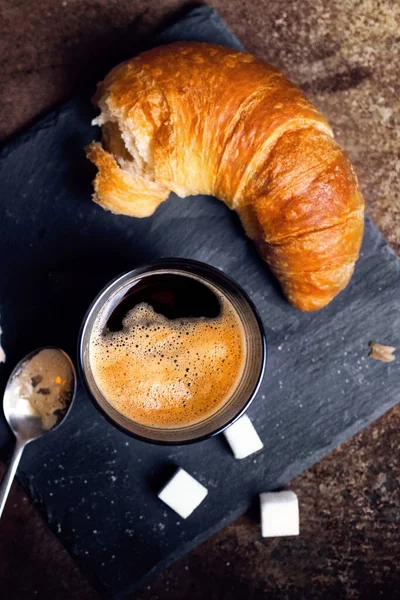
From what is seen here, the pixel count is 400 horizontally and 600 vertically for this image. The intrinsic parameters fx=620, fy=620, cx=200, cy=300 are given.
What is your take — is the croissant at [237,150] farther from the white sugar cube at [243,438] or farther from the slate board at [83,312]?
the white sugar cube at [243,438]

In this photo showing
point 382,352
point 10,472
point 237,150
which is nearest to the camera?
point 237,150

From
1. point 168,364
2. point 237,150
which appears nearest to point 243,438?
point 168,364

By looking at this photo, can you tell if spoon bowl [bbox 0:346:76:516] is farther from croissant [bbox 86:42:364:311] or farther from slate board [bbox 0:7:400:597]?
croissant [bbox 86:42:364:311]

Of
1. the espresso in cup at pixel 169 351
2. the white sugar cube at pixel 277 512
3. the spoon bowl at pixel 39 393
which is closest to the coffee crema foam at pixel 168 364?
the espresso in cup at pixel 169 351

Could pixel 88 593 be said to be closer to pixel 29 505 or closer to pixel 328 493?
pixel 29 505

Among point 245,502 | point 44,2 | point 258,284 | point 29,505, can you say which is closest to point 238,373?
point 258,284

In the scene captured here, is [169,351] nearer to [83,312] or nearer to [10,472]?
[83,312]
